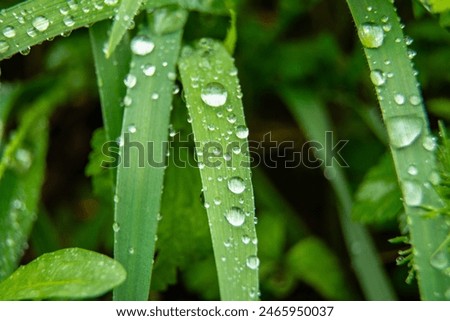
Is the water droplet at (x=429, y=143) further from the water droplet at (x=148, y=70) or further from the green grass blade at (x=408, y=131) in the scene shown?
the water droplet at (x=148, y=70)

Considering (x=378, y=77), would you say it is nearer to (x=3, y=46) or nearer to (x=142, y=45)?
(x=142, y=45)

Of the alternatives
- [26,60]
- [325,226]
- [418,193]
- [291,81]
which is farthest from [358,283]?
[26,60]

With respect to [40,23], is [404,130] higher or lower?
lower

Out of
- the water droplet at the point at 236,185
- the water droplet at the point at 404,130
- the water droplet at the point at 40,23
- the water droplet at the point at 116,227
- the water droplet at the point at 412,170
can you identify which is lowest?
the water droplet at the point at 116,227

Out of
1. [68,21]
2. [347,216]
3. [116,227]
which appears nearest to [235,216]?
[116,227]

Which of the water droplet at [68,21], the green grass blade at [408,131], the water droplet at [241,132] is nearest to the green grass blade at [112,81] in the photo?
the water droplet at [68,21]

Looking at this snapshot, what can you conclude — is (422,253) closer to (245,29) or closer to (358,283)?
(358,283)
